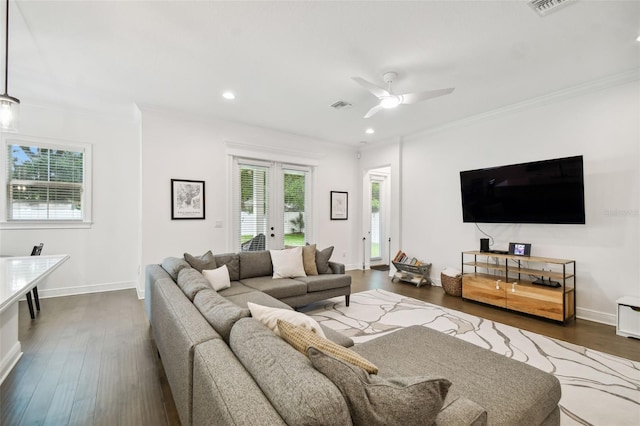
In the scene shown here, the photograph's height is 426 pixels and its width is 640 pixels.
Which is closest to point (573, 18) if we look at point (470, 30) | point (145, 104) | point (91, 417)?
point (470, 30)

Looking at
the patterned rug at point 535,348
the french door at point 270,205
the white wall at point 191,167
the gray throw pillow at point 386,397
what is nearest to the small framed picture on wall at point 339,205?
the white wall at point 191,167

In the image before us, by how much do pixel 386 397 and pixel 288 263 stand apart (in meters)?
3.08

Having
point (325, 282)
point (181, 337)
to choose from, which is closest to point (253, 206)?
point (325, 282)

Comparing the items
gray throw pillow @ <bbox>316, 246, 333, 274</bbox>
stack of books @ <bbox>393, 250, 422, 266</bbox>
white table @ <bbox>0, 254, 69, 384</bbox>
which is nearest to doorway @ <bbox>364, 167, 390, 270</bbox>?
stack of books @ <bbox>393, 250, 422, 266</bbox>

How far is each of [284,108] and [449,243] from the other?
3.56 meters

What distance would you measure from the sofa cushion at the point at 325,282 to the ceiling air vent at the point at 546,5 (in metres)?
3.31

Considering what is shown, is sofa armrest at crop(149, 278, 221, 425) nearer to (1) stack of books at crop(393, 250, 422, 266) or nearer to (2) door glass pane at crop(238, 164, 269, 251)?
(2) door glass pane at crop(238, 164, 269, 251)

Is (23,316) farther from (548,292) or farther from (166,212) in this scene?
(548,292)

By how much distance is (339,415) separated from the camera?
828 millimetres

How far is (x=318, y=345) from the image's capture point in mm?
1194

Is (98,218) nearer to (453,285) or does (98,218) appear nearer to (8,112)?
(8,112)

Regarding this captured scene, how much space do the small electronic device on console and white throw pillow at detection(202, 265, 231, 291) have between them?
379 centimetres

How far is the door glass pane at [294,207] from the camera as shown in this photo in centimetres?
597

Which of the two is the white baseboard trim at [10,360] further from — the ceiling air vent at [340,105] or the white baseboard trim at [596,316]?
the white baseboard trim at [596,316]
